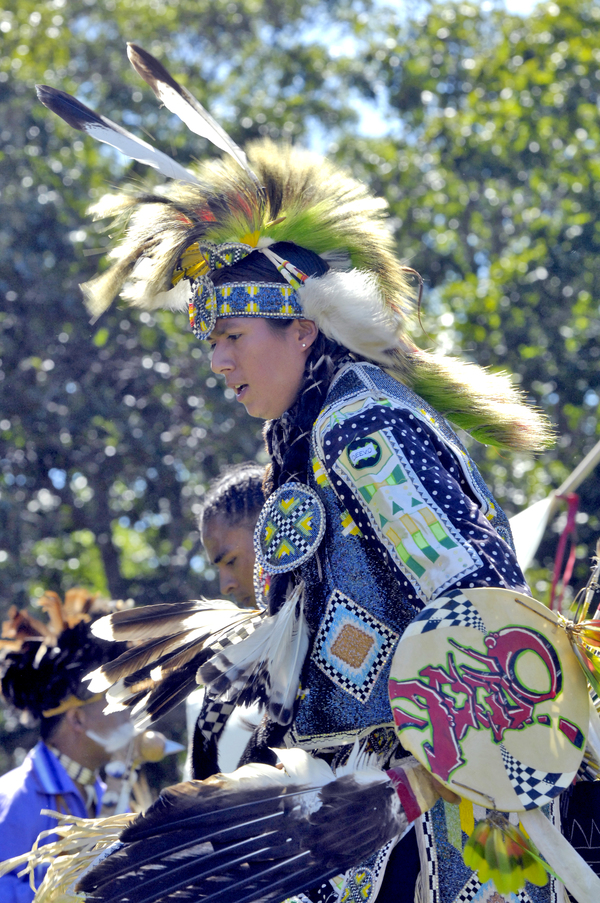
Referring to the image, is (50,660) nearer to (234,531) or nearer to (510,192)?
(234,531)

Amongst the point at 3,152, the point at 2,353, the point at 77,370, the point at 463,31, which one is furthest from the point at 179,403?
the point at 463,31

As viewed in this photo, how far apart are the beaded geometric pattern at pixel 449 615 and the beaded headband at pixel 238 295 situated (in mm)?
814

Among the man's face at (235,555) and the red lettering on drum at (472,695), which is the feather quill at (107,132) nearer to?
the red lettering on drum at (472,695)

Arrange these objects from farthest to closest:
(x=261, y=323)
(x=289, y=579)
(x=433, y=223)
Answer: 1. (x=433, y=223)
2. (x=261, y=323)
3. (x=289, y=579)

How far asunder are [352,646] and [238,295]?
0.82m

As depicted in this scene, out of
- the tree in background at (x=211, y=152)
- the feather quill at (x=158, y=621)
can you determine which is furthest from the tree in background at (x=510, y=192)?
the feather quill at (x=158, y=621)

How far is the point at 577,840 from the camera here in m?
1.85

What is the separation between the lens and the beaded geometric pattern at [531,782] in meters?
1.57

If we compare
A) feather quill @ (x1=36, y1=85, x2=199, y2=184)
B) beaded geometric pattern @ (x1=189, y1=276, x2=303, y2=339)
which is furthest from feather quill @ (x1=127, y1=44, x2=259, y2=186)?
beaded geometric pattern @ (x1=189, y1=276, x2=303, y2=339)

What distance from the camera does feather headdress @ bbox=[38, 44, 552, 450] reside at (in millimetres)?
2164

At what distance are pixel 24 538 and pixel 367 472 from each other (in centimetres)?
669

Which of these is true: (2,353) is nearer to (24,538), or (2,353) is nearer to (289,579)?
(24,538)

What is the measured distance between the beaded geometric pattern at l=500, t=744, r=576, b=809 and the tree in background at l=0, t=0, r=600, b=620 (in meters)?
6.27

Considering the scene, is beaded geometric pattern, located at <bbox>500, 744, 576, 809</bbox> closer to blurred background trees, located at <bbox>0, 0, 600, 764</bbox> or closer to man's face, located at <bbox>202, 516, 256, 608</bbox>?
man's face, located at <bbox>202, 516, 256, 608</bbox>
